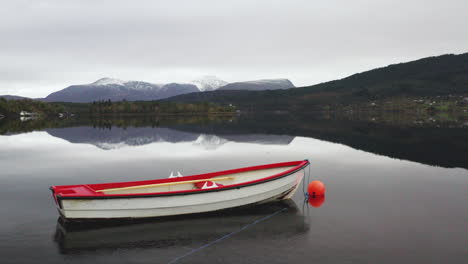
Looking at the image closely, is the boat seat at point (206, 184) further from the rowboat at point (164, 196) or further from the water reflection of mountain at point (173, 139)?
the water reflection of mountain at point (173, 139)

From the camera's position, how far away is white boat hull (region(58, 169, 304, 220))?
16.5 metres

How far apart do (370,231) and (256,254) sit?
602 cm

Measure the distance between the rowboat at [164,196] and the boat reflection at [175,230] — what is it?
0.54 metres

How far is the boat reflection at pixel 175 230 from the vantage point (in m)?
15.3

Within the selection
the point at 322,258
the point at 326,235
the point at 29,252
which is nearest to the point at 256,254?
the point at 322,258

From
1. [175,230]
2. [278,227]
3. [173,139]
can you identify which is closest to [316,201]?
[278,227]

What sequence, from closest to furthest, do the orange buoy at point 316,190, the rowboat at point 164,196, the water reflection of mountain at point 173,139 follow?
1. the rowboat at point 164,196
2. the orange buoy at point 316,190
3. the water reflection of mountain at point 173,139

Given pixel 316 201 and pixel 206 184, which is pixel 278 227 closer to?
pixel 206 184

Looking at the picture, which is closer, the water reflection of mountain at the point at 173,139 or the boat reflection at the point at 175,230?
the boat reflection at the point at 175,230

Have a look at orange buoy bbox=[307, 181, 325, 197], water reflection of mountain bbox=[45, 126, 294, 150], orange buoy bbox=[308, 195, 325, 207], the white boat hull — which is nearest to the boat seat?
the white boat hull

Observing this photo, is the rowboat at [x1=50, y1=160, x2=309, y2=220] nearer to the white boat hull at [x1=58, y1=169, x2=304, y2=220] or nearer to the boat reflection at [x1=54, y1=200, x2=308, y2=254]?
the white boat hull at [x1=58, y1=169, x2=304, y2=220]

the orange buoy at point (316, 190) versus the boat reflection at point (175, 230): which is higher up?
the orange buoy at point (316, 190)

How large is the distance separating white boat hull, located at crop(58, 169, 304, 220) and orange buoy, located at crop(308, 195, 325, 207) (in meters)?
2.44

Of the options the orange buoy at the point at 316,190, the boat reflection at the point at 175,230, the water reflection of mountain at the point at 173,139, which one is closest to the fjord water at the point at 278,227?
the boat reflection at the point at 175,230
